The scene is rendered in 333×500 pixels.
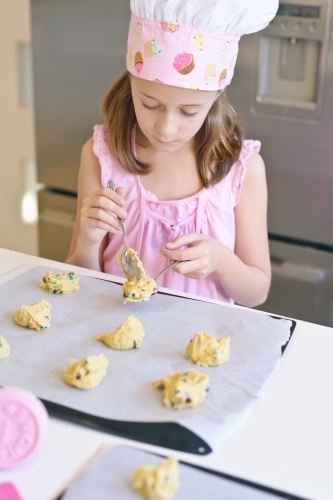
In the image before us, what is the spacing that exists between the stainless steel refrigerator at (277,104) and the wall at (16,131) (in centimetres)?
14

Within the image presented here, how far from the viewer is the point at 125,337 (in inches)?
32.4

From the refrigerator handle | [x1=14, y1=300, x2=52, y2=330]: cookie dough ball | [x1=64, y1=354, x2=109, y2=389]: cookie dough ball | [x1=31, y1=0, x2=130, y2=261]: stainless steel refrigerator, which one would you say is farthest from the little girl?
[x1=31, y1=0, x2=130, y2=261]: stainless steel refrigerator

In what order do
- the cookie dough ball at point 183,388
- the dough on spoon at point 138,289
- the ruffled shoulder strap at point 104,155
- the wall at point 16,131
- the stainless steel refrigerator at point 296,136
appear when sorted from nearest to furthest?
the cookie dough ball at point 183,388
the dough on spoon at point 138,289
the ruffled shoulder strap at point 104,155
the stainless steel refrigerator at point 296,136
the wall at point 16,131

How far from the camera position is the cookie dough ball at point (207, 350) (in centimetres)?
80

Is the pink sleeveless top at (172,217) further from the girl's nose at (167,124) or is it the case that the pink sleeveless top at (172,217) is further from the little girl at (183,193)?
the girl's nose at (167,124)

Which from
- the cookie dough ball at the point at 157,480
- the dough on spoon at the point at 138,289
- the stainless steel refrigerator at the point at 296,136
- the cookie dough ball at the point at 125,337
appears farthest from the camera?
the stainless steel refrigerator at the point at 296,136

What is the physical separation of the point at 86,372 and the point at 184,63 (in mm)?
522

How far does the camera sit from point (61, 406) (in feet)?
2.36

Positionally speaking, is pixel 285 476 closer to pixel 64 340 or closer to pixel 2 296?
pixel 64 340

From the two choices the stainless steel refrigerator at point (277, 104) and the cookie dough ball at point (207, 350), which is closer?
the cookie dough ball at point (207, 350)

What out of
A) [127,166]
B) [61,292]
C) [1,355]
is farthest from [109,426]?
[127,166]

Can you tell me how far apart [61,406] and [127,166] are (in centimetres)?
63

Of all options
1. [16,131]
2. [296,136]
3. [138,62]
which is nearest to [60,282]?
[138,62]

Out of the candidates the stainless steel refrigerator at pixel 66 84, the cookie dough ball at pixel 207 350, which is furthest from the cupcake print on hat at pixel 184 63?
the stainless steel refrigerator at pixel 66 84
